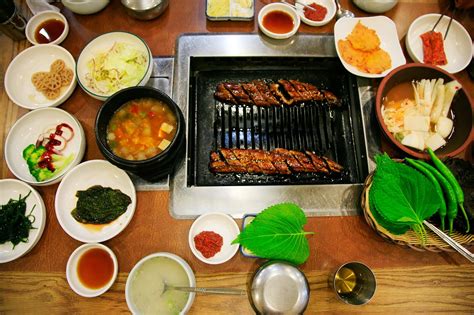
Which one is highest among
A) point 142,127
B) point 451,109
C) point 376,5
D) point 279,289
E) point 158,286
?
point 376,5

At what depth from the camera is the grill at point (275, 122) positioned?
281 cm

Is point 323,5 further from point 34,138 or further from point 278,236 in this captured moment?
point 34,138

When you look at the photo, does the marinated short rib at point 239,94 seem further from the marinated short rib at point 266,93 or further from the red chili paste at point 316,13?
the red chili paste at point 316,13

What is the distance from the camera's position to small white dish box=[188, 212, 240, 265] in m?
2.39

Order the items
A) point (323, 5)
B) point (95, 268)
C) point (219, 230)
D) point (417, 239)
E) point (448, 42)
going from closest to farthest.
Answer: point (417, 239), point (95, 268), point (219, 230), point (448, 42), point (323, 5)

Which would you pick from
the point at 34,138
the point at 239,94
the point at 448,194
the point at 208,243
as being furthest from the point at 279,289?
the point at 34,138

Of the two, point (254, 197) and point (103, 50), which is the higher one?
point (103, 50)

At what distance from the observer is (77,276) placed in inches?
91.3

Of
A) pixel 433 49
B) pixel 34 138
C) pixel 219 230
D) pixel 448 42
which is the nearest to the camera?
pixel 219 230

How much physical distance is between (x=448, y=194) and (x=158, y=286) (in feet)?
6.46

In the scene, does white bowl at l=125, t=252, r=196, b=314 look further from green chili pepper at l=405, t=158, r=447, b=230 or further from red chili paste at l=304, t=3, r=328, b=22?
red chili paste at l=304, t=3, r=328, b=22

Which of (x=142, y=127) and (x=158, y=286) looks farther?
(x=142, y=127)

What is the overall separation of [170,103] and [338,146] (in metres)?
1.47

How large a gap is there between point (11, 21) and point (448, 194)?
3.63 metres
